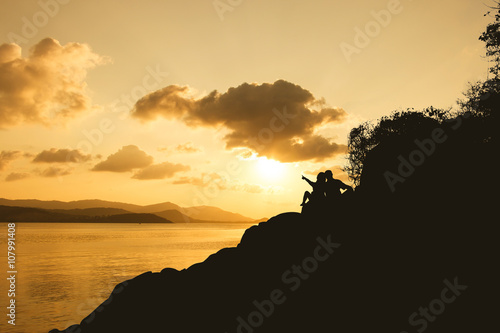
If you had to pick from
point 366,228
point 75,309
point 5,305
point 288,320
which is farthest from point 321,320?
point 5,305

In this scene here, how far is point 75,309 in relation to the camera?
28.1m

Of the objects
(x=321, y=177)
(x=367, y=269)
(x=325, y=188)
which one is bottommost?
(x=367, y=269)

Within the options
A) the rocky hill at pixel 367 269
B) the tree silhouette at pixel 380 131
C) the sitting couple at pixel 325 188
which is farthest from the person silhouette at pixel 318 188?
the tree silhouette at pixel 380 131

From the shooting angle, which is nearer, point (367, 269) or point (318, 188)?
point (367, 269)

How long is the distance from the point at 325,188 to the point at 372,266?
4.28 m

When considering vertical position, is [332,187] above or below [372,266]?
above

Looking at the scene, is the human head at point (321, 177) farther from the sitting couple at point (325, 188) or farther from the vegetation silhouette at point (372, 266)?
the vegetation silhouette at point (372, 266)

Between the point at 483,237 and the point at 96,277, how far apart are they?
138ft

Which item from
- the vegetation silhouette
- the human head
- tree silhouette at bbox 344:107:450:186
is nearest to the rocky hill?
the vegetation silhouette

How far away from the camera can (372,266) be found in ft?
41.6

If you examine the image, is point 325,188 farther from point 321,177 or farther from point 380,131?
point 380,131

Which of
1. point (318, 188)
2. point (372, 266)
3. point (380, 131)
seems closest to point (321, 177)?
point (318, 188)

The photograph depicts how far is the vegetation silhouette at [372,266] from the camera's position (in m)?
11.6

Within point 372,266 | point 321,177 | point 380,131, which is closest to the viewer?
point 372,266
